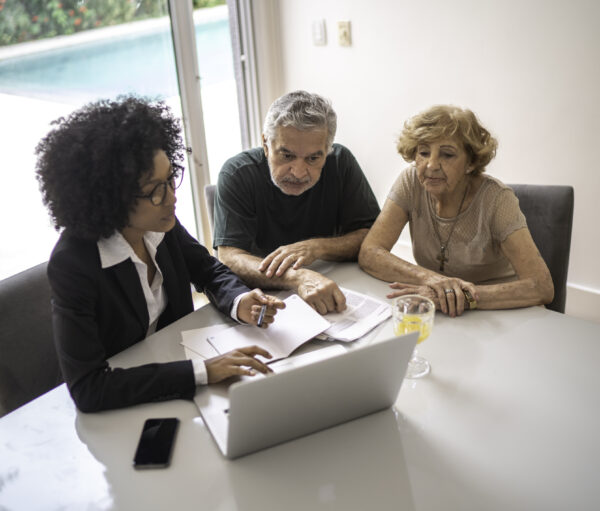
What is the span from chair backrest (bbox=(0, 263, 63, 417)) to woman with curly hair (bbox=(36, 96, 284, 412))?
182 millimetres

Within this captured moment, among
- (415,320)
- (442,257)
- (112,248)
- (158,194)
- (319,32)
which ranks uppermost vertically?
(319,32)

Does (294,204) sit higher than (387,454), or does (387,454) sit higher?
(294,204)

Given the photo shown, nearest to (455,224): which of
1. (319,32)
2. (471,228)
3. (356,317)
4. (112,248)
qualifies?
(471,228)

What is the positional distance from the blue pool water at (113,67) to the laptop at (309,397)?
6.55 ft

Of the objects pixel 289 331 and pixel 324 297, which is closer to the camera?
pixel 289 331

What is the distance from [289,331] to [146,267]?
386mm

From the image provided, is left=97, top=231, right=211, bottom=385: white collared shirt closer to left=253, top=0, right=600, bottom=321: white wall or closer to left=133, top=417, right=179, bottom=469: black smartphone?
left=133, top=417, right=179, bottom=469: black smartphone

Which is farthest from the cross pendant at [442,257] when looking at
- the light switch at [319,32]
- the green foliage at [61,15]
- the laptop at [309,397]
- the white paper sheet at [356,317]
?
the green foliage at [61,15]

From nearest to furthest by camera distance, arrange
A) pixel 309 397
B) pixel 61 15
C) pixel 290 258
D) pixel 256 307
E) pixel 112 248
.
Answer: pixel 309 397
pixel 112 248
pixel 256 307
pixel 290 258
pixel 61 15

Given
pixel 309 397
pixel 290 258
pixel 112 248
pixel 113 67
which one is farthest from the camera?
pixel 113 67

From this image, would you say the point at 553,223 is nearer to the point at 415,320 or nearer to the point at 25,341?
the point at 415,320

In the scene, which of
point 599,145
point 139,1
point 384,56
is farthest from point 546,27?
point 139,1

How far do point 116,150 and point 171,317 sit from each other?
20.0 inches

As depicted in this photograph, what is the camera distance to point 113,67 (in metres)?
2.60
